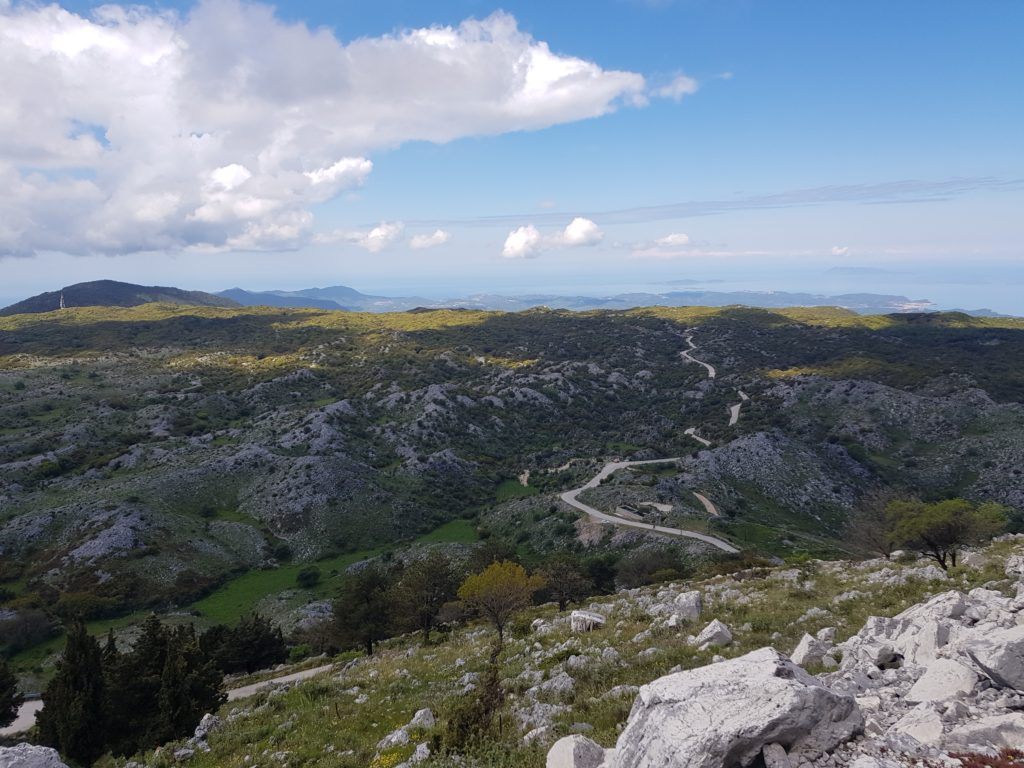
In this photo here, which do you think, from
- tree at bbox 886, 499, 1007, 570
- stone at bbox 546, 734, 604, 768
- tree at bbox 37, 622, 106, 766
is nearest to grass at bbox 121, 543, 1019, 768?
stone at bbox 546, 734, 604, 768

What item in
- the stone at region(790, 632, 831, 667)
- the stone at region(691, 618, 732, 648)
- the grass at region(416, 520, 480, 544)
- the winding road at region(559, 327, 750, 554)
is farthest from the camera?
the grass at region(416, 520, 480, 544)

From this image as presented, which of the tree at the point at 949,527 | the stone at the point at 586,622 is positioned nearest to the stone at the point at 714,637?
the stone at the point at 586,622

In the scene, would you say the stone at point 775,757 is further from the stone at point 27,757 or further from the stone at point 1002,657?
the stone at point 27,757

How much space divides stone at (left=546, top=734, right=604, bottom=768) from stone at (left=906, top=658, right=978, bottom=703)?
678 cm

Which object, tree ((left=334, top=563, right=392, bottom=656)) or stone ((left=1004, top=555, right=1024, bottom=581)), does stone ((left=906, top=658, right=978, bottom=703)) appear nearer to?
stone ((left=1004, top=555, right=1024, bottom=581))

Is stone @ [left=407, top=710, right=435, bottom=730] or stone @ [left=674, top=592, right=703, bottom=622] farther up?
stone @ [left=407, top=710, right=435, bottom=730]

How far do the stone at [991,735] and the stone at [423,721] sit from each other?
14602 mm

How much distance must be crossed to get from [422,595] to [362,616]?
6094 millimetres

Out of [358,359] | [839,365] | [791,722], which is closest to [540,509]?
[791,722]

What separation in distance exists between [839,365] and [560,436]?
9719 centimetres

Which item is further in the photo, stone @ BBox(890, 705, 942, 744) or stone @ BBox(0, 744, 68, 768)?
stone @ BBox(0, 744, 68, 768)

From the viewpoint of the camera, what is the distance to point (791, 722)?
9172 mm

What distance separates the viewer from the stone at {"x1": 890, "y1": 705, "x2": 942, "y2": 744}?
9352 mm

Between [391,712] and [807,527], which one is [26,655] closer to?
[391,712]
